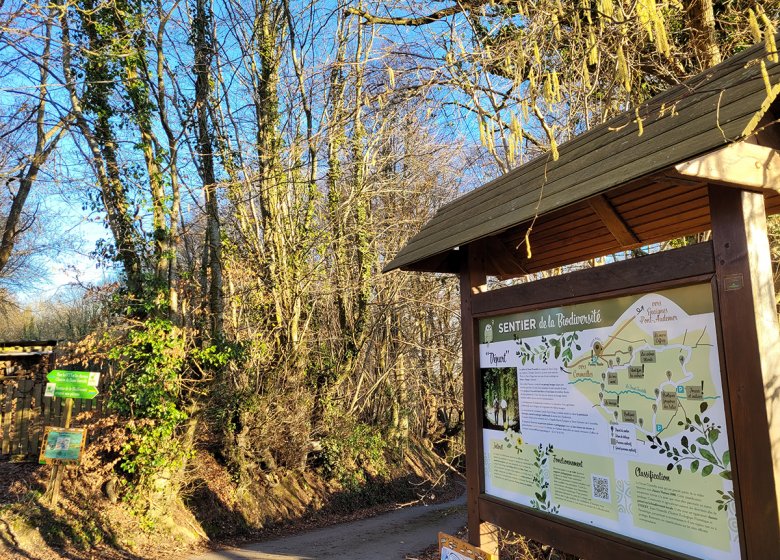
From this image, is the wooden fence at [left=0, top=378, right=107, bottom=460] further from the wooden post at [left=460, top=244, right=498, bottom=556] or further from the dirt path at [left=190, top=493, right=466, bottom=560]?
the wooden post at [left=460, top=244, right=498, bottom=556]

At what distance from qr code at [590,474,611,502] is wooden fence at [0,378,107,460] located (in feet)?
34.0

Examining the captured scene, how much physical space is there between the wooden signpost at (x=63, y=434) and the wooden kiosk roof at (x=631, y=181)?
22.3 feet

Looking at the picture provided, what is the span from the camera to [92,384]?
9.45 meters

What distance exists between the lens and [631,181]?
2.93m

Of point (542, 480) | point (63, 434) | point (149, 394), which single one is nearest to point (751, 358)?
point (542, 480)

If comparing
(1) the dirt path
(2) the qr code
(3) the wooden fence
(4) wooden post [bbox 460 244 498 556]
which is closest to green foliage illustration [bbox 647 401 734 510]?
(2) the qr code

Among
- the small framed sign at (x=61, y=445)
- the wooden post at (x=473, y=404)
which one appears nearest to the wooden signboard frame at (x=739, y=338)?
the wooden post at (x=473, y=404)

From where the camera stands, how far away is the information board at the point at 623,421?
2.77 meters

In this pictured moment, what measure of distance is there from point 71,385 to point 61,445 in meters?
0.95

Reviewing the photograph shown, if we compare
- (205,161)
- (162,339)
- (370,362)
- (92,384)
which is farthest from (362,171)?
(92,384)

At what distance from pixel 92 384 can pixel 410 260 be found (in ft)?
23.1

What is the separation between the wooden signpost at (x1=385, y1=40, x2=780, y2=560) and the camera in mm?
2609

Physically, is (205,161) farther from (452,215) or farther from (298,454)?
(452,215)

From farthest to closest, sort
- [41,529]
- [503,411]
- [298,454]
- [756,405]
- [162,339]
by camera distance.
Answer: [298,454], [162,339], [41,529], [503,411], [756,405]
